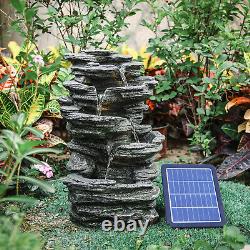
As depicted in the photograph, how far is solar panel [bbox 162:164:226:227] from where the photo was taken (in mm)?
3986

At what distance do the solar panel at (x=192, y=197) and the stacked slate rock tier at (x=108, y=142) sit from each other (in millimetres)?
172

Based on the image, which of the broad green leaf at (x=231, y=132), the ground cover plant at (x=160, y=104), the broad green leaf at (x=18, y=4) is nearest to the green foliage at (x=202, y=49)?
the ground cover plant at (x=160, y=104)

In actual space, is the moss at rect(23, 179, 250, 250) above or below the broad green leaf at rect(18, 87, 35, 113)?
below

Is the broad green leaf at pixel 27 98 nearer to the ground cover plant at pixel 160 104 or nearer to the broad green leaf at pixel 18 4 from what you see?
the ground cover plant at pixel 160 104

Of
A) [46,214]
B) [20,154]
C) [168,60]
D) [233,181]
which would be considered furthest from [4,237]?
[168,60]

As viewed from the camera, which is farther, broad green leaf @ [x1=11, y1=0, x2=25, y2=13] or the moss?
the moss

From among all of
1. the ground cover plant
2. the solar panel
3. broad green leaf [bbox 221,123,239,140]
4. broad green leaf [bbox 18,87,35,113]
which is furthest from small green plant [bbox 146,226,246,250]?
broad green leaf [bbox 221,123,239,140]

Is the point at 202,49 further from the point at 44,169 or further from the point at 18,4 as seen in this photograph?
the point at 18,4

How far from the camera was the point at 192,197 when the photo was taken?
4.10 meters

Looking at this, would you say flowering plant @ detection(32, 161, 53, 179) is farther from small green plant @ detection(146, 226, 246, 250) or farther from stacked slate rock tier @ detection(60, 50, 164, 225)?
small green plant @ detection(146, 226, 246, 250)

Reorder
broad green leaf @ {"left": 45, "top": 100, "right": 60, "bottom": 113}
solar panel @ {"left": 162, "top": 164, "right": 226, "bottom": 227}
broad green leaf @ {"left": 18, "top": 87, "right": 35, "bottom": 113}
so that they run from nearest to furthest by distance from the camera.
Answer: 1. solar panel @ {"left": 162, "top": 164, "right": 226, "bottom": 227}
2. broad green leaf @ {"left": 18, "top": 87, "right": 35, "bottom": 113}
3. broad green leaf @ {"left": 45, "top": 100, "right": 60, "bottom": 113}

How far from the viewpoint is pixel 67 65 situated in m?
6.04

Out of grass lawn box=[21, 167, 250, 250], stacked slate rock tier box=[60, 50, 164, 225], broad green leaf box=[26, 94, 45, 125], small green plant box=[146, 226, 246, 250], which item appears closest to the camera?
small green plant box=[146, 226, 246, 250]

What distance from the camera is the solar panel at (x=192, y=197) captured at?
3.99 meters
